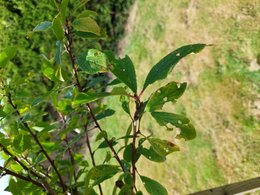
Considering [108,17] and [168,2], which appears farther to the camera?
[108,17]

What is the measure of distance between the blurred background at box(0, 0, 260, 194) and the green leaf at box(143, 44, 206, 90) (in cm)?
205

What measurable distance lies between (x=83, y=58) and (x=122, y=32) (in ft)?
15.8

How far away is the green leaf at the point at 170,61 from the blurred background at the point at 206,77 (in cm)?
205

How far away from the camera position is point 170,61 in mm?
1302

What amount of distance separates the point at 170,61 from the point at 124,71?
0.16m

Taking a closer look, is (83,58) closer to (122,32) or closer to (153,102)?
(153,102)

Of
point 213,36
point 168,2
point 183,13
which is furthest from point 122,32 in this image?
point 213,36

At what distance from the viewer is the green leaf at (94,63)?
1312 mm

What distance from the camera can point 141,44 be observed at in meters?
5.50

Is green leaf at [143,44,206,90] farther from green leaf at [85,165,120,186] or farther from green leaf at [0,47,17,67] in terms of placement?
green leaf at [0,47,17,67]

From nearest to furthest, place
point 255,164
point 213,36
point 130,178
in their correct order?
1. point 130,178
2. point 255,164
3. point 213,36

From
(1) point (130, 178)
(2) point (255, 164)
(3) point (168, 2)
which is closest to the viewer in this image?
(1) point (130, 178)

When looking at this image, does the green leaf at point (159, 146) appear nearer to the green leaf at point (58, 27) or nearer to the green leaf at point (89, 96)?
the green leaf at point (89, 96)

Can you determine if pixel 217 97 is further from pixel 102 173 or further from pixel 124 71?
pixel 124 71
